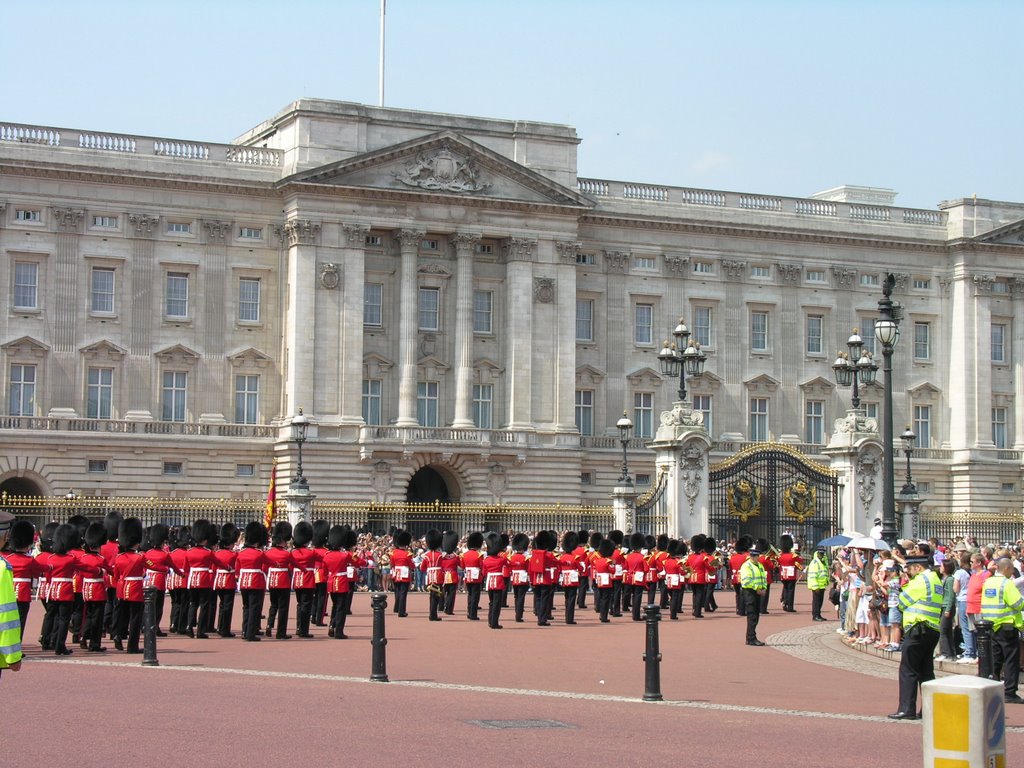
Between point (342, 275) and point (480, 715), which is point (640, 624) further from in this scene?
point (342, 275)

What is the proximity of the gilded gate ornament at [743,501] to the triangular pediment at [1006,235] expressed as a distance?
26.7 metres

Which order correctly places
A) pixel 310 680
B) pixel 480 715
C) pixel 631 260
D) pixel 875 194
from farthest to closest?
pixel 875 194 → pixel 631 260 → pixel 310 680 → pixel 480 715

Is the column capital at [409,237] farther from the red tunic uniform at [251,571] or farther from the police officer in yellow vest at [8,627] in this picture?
the police officer in yellow vest at [8,627]

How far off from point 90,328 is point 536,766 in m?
45.5

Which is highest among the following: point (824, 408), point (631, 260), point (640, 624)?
point (631, 260)

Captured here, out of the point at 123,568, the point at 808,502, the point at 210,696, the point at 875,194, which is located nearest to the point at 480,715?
the point at 210,696

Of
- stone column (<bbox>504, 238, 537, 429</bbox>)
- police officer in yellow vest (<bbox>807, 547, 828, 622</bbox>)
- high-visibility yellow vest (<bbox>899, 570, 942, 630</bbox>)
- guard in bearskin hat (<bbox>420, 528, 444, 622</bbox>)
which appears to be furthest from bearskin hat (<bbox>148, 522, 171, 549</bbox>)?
stone column (<bbox>504, 238, 537, 429</bbox>)

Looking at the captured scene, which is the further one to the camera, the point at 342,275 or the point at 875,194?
the point at 875,194

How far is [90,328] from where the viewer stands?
186 ft

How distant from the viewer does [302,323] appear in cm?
5706

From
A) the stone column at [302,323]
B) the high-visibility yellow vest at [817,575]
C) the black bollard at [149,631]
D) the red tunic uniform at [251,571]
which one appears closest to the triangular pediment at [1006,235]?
the stone column at [302,323]

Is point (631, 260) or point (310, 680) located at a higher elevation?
point (631, 260)

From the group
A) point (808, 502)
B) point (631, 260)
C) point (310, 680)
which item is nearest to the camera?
point (310, 680)

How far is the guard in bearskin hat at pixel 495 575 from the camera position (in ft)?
99.0
